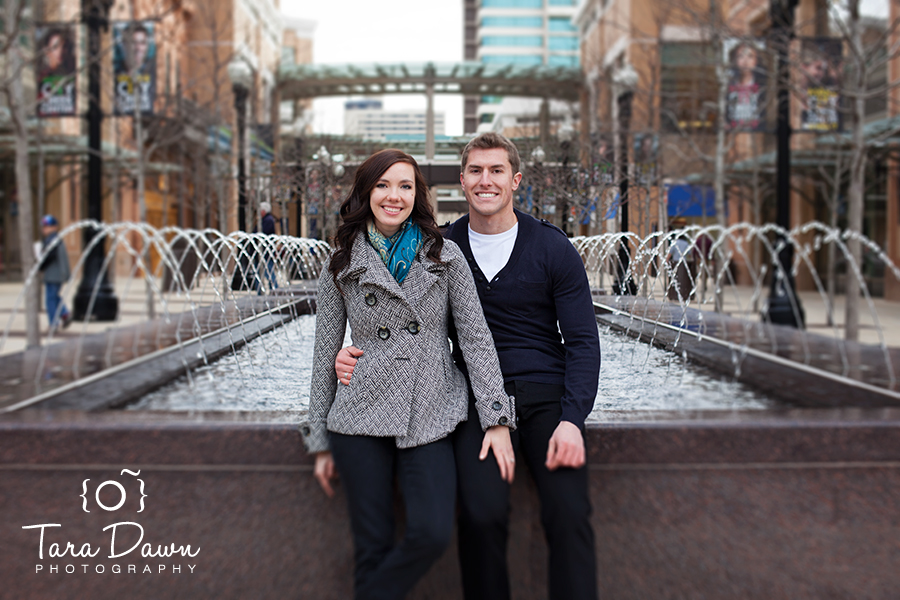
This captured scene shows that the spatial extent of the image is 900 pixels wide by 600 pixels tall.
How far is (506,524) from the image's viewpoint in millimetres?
1997

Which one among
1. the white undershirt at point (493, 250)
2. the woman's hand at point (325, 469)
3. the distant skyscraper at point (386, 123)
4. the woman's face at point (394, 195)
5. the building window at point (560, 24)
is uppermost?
the building window at point (560, 24)

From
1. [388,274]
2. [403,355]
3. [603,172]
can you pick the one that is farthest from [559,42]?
[403,355]

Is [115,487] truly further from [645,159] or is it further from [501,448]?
[645,159]

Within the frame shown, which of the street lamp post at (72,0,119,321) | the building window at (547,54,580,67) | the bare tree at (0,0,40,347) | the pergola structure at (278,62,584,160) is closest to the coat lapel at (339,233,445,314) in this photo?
the pergola structure at (278,62,584,160)

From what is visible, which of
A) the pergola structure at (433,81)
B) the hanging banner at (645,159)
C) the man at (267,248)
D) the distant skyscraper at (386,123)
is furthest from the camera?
the pergola structure at (433,81)

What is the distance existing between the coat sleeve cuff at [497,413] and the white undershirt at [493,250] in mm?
482

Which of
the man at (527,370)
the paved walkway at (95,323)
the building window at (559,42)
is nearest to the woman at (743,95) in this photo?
the paved walkway at (95,323)

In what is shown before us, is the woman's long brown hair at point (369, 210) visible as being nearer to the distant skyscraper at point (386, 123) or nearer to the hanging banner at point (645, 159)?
the distant skyscraper at point (386, 123)

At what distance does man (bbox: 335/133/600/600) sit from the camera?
1963 mm

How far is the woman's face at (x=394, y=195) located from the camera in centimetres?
219

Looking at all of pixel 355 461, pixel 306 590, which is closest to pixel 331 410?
pixel 355 461

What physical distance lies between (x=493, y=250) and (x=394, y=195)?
43 centimetres

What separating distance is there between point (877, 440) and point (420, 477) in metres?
1.38

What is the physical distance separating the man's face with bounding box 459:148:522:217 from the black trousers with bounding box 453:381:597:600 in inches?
29.7
